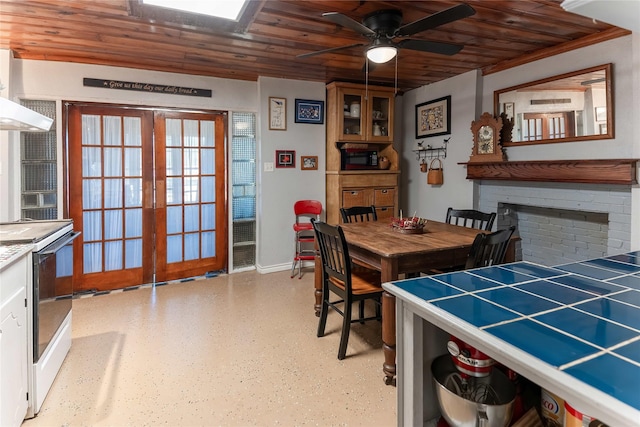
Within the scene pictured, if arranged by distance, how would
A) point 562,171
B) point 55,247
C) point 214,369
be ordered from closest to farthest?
point 55,247, point 214,369, point 562,171

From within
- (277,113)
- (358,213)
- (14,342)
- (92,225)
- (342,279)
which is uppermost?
(277,113)

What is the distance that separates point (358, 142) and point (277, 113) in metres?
1.08

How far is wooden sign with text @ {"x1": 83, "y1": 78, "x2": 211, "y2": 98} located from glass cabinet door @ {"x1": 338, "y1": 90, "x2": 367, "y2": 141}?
1.65 metres

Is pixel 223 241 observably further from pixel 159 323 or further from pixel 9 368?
pixel 9 368

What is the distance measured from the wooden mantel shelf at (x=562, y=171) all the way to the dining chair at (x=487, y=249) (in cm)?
136

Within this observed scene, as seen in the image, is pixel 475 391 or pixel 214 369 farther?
pixel 214 369

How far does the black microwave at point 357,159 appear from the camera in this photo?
4.54 meters

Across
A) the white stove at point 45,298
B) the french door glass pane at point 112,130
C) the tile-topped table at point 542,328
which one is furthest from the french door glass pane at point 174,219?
the tile-topped table at point 542,328

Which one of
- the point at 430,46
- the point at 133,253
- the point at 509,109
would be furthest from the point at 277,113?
the point at 509,109

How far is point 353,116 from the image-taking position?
4.54 metres

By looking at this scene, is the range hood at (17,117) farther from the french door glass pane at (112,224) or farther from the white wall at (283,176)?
the white wall at (283,176)

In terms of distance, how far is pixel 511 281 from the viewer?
1.02 metres

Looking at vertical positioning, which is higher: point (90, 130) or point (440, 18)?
point (440, 18)

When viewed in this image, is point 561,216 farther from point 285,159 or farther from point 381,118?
point 285,159
